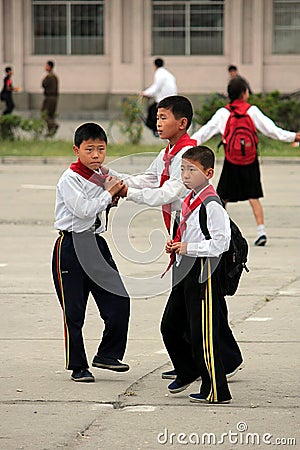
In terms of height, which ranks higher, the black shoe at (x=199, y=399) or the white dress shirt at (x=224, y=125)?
the white dress shirt at (x=224, y=125)

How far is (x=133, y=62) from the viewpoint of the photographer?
36.5 m

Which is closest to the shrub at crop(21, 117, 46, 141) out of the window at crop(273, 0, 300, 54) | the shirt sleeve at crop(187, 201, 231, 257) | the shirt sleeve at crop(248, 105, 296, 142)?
the shirt sleeve at crop(248, 105, 296, 142)

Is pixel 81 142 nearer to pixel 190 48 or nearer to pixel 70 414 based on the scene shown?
pixel 70 414

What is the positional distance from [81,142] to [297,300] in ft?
10.4

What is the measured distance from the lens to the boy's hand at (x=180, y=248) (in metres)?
6.14

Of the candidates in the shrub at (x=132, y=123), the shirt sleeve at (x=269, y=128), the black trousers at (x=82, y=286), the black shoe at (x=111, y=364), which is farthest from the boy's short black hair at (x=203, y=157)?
the shrub at (x=132, y=123)

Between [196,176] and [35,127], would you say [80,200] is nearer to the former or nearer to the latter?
[196,176]

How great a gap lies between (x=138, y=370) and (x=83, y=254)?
841 millimetres

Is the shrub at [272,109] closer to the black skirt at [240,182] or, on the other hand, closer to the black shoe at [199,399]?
the black skirt at [240,182]

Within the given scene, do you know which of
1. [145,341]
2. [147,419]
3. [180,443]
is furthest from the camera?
[145,341]

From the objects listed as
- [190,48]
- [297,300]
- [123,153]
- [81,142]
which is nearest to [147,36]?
[190,48]

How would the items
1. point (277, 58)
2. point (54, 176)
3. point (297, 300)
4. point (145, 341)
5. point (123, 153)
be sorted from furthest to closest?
point (277, 58), point (123, 153), point (54, 176), point (297, 300), point (145, 341)

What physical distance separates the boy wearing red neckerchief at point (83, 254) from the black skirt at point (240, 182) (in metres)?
5.66

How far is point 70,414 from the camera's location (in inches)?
236
